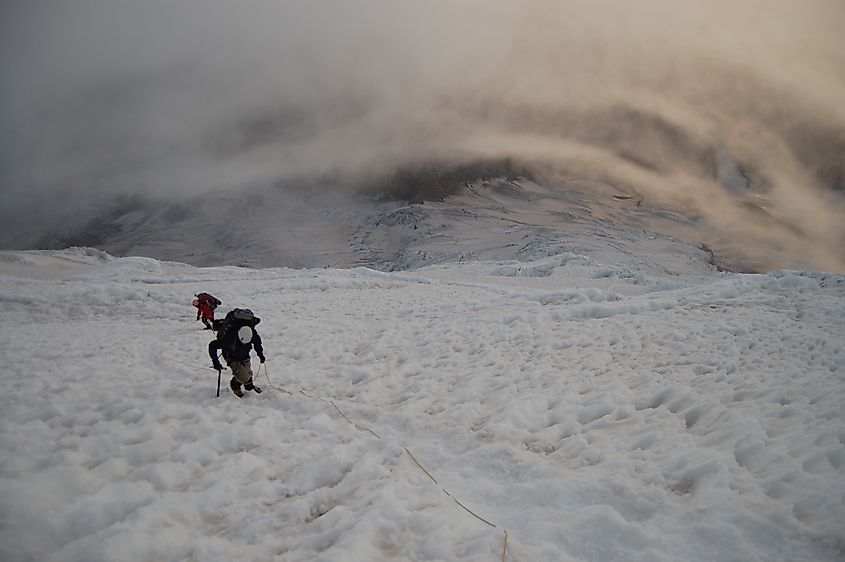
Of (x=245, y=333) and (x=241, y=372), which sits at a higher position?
(x=245, y=333)

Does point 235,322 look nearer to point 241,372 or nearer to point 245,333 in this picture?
point 245,333

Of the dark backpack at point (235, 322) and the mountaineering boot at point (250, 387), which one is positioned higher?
the dark backpack at point (235, 322)

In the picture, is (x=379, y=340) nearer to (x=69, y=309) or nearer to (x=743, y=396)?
(x=743, y=396)

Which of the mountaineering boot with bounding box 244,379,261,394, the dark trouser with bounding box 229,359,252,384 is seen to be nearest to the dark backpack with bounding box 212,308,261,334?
the dark trouser with bounding box 229,359,252,384

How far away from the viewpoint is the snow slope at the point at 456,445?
5.16 m

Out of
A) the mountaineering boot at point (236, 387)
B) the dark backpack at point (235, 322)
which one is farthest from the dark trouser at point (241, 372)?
the dark backpack at point (235, 322)

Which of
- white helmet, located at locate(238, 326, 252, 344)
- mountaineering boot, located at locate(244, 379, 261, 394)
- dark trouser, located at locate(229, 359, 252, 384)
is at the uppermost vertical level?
white helmet, located at locate(238, 326, 252, 344)

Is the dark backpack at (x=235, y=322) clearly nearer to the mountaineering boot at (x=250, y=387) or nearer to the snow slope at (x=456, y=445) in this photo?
the mountaineering boot at (x=250, y=387)

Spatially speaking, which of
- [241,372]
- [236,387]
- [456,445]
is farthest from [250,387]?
[456,445]

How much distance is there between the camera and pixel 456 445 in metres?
8.17

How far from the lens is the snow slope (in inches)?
203

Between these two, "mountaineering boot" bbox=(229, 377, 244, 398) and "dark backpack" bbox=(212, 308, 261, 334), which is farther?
"mountaineering boot" bbox=(229, 377, 244, 398)

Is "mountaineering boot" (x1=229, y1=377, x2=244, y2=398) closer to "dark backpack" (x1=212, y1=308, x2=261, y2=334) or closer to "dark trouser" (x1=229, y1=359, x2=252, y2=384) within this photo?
"dark trouser" (x1=229, y1=359, x2=252, y2=384)

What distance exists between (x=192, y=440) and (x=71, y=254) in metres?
67.7
